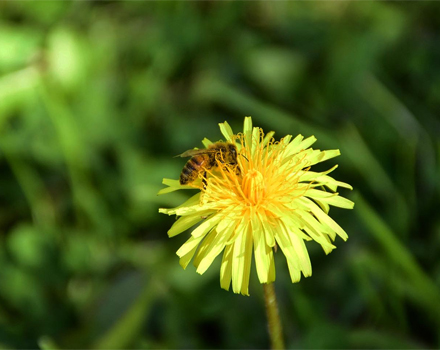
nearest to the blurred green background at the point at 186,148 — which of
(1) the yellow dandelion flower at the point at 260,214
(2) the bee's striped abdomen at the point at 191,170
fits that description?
(1) the yellow dandelion flower at the point at 260,214

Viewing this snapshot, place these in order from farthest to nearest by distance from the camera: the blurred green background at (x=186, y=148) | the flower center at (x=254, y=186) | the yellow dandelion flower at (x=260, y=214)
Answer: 1. the blurred green background at (x=186, y=148)
2. the flower center at (x=254, y=186)
3. the yellow dandelion flower at (x=260, y=214)

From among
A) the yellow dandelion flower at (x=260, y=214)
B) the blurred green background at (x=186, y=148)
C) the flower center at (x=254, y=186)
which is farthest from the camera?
the blurred green background at (x=186, y=148)

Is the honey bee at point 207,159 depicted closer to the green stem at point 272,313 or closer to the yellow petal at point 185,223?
the yellow petal at point 185,223

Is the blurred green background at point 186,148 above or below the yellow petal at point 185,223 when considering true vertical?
above

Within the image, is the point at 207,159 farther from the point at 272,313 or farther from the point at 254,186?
the point at 272,313

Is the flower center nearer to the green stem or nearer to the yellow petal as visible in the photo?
the yellow petal

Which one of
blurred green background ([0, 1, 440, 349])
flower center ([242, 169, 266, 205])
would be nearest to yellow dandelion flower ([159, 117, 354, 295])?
flower center ([242, 169, 266, 205])
